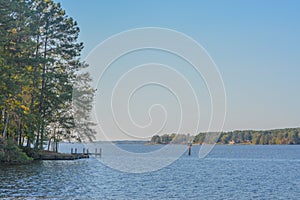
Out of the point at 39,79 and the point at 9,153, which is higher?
the point at 39,79

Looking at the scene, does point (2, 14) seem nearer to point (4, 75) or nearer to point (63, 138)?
point (4, 75)

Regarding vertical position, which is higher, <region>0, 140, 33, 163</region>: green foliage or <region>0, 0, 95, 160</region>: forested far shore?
<region>0, 0, 95, 160</region>: forested far shore

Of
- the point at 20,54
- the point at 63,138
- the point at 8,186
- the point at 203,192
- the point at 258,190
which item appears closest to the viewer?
the point at 8,186

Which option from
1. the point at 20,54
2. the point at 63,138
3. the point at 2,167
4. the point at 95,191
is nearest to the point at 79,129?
the point at 63,138

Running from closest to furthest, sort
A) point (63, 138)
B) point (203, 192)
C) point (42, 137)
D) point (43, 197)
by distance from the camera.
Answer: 1. point (43, 197)
2. point (203, 192)
3. point (42, 137)
4. point (63, 138)

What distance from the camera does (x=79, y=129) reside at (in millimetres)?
65812

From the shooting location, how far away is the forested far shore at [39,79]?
1615 inches

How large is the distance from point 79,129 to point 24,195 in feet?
139

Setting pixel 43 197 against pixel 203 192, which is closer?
pixel 43 197

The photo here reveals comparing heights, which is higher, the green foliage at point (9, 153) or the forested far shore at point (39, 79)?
the forested far shore at point (39, 79)

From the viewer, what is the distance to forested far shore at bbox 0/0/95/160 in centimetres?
4103

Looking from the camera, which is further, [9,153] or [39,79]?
[39,79]

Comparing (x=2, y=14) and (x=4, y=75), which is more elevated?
(x=2, y=14)

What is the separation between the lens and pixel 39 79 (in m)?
51.8
